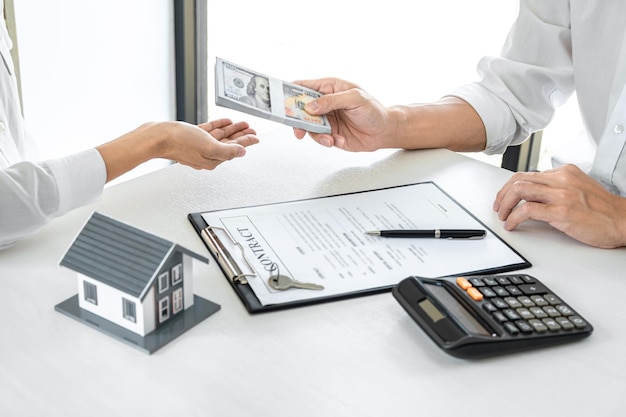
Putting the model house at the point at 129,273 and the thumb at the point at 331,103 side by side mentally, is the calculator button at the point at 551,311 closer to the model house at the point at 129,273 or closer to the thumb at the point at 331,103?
the model house at the point at 129,273

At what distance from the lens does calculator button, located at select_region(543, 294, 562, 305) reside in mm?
844

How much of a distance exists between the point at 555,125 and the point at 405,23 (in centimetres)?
59

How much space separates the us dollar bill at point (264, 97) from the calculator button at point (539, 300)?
0.50 metres

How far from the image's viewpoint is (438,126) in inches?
53.6

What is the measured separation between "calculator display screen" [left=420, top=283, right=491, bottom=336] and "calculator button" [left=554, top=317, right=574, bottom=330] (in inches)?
3.7

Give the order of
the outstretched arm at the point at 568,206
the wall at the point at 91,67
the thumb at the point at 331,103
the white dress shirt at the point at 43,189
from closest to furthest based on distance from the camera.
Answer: the white dress shirt at the point at 43,189, the outstretched arm at the point at 568,206, the thumb at the point at 331,103, the wall at the point at 91,67

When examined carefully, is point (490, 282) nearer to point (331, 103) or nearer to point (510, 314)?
point (510, 314)

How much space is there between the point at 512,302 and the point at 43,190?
24.3 inches

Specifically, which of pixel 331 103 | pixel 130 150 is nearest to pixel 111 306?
pixel 130 150

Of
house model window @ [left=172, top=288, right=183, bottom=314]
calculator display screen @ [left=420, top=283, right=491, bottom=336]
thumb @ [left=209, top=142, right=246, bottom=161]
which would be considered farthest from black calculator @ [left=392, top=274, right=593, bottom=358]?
thumb @ [left=209, top=142, right=246, bottom=161]

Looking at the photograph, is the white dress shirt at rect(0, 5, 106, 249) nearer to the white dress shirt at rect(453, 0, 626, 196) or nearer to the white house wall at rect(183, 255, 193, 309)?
the white house wall at rect(183, 255, 193, 309)

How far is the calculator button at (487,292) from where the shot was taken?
83cm

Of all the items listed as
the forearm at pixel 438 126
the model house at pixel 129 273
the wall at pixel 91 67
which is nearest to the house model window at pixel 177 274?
the model house at pixel 129 273

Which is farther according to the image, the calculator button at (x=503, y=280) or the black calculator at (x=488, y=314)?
the calculator button at (x=503, y=280)
